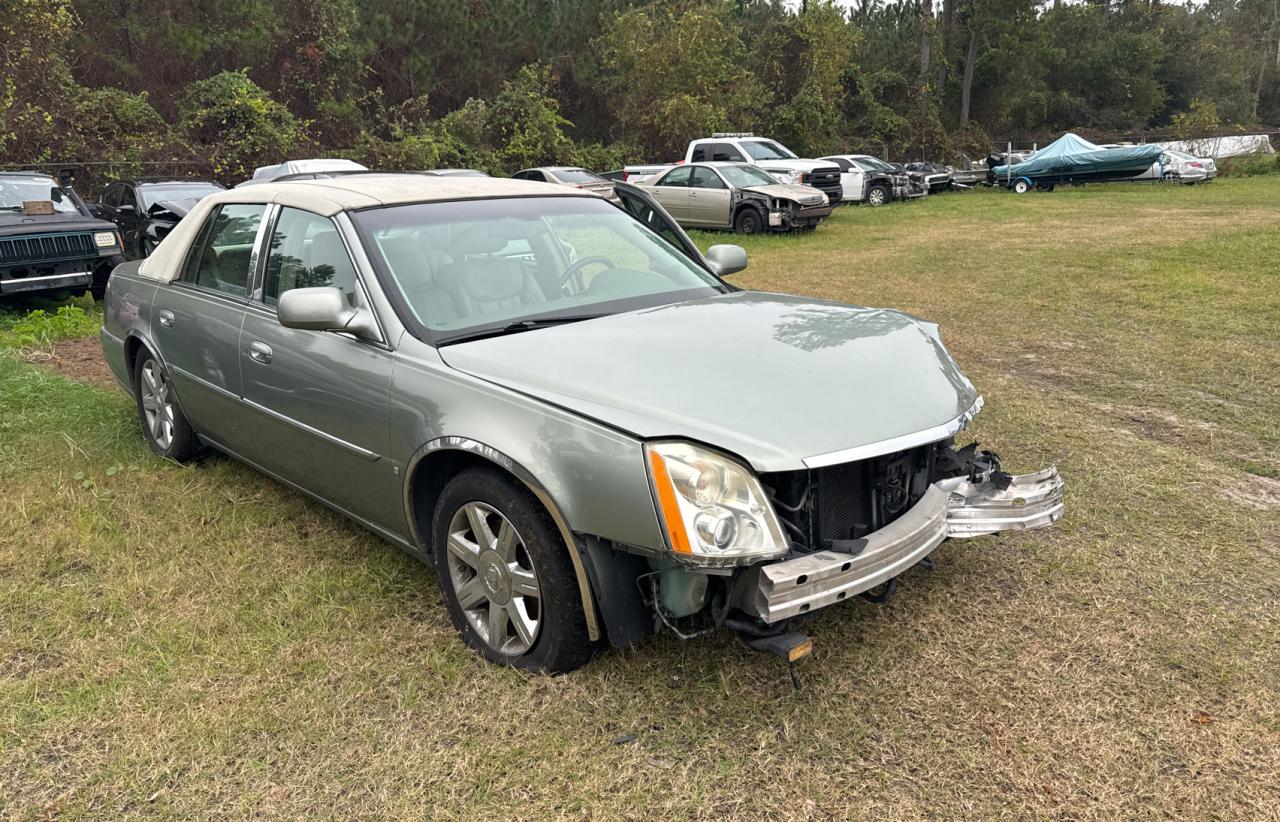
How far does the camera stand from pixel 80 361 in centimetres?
766

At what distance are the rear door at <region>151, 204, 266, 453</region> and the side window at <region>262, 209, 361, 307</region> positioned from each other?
20cm

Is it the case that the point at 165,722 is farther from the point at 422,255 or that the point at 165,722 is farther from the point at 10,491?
the point at 10,491

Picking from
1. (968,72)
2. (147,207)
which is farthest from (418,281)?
(968,72)

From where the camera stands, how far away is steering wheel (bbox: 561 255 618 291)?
3.63 meters

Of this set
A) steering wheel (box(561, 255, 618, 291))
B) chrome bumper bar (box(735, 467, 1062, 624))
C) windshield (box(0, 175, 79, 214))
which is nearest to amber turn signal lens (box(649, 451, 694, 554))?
chrome bumper bar (box(735, 467, 1062, 624))

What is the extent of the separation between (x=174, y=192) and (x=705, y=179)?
9.44 meters

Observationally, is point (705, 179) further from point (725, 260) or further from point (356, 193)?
point (356, 193)

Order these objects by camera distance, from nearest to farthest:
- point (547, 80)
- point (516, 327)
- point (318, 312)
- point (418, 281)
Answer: point (318, 312) → point (516, 327) → point (418, 281) → point (547, 80)

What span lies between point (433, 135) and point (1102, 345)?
970 inches

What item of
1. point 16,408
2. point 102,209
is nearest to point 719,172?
point 102,209

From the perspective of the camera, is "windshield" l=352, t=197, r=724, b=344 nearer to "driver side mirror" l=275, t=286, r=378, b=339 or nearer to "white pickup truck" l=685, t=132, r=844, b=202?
"driver side mirror" l=275, t=286, r=378, b=339

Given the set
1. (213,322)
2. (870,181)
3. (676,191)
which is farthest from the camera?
(870,181)

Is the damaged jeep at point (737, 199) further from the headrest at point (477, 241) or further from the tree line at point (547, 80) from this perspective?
the headrest at point (477, 241)

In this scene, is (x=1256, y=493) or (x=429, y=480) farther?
(x=1256, y=493)
